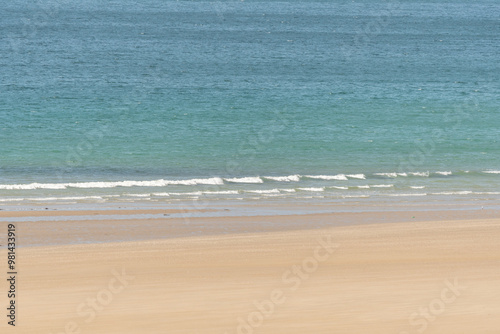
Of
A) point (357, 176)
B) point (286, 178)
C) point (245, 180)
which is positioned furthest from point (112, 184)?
point (357, 176)

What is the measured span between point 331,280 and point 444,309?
2.21 m

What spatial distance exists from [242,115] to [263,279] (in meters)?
24.6

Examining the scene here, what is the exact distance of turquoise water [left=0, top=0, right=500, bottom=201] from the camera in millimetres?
23734

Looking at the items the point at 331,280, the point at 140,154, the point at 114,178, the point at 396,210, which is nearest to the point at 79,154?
the point at 140,154

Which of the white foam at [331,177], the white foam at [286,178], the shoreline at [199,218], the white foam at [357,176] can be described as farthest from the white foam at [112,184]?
the white foam at [357,176]

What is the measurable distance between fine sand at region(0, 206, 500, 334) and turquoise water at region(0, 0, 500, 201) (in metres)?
5.48

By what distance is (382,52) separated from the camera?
6831 centimetres

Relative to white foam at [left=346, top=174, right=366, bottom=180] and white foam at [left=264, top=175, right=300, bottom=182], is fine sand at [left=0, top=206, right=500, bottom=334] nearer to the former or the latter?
white foam at [left=264, top=175, right=300, bottom=182]

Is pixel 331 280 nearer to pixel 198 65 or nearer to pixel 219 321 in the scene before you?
pixel 219 321

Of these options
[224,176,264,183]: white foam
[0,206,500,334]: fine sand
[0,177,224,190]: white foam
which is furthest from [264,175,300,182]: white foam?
→ [0,206,500,334]: fine sand

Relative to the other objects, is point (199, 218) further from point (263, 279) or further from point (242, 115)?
point (242, 115)

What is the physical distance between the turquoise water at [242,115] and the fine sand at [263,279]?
18.0ft

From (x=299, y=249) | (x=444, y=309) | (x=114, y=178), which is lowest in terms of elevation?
(x=444, y=309)

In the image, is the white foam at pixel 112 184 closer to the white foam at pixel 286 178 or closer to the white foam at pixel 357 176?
the white foam at pixel 286 178
